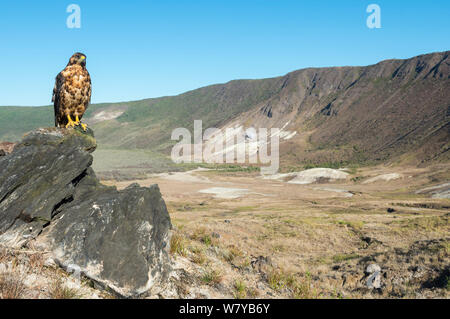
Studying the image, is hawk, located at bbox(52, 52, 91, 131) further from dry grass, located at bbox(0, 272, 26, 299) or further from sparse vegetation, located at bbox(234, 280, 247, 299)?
sparse vegetation, located at bbox(234, 280, 247, 299)

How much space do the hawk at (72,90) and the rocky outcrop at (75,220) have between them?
770 millimetres

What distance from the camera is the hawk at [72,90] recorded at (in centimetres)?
869

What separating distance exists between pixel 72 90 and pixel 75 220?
3.54 meters

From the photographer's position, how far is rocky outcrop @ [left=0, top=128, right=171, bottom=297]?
22.2 ft

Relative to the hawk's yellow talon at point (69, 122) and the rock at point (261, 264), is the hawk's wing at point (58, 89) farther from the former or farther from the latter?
the rock at point (261, 264)

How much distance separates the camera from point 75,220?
290 inches

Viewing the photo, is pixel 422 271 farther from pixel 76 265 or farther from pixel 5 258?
pixel 5 258

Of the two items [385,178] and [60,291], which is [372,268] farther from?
[385,178]

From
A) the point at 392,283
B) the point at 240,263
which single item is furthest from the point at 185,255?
the point at 392,283

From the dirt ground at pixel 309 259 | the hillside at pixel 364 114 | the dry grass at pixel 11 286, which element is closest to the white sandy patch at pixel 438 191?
the hillside at pixel 364 114

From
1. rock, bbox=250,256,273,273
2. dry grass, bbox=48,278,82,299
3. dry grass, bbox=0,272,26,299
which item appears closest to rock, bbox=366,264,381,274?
rock, bbox=250,256,273,273

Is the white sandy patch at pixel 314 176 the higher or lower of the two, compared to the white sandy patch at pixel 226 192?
higher

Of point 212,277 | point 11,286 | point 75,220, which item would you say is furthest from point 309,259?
point 11,286
